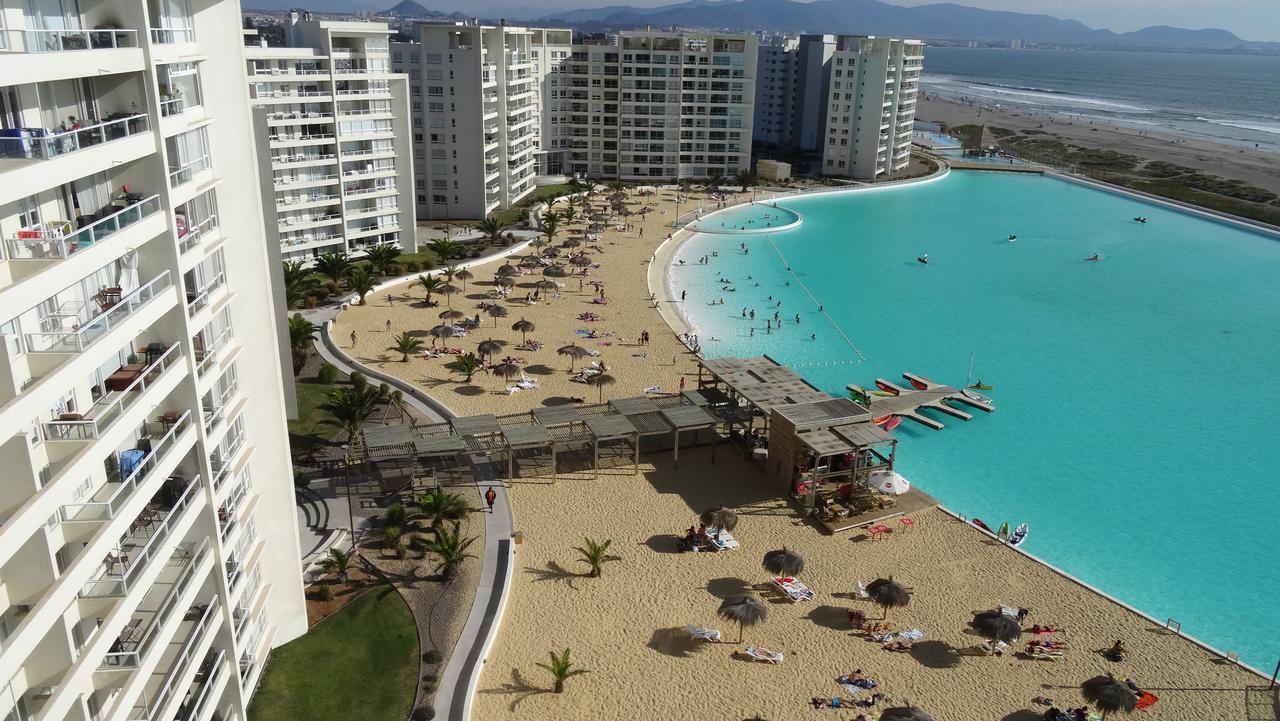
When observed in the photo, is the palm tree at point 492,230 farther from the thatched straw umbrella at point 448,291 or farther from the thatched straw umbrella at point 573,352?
the thatched straw umbrella at point 573,352

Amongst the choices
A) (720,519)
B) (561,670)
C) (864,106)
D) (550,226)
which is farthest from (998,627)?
(864,106)

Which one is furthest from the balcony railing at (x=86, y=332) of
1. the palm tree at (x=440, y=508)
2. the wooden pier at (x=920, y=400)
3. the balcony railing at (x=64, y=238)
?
the wooden pier at (x=920, y=400)

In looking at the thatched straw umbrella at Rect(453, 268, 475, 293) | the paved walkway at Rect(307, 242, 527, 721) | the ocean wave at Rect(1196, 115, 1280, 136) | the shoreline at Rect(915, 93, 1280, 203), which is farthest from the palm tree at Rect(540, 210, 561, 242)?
the ocean wave at Rect(1196, 115, 1280, 136)

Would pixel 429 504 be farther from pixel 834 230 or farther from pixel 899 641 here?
pixel 834 230

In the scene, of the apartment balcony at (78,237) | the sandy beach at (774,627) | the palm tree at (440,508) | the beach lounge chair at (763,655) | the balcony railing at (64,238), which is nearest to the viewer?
the apartment balcony at (78,237)

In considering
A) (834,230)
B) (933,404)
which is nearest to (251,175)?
(933,404)

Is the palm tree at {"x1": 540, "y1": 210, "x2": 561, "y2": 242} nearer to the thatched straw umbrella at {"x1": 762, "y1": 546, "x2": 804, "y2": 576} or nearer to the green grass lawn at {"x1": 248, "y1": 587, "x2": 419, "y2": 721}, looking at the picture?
the thatched straw umbrella at {"x1": 762, "y1": 546, "x2": 804, "y2": 576}

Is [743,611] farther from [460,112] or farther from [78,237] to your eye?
[460,112]
